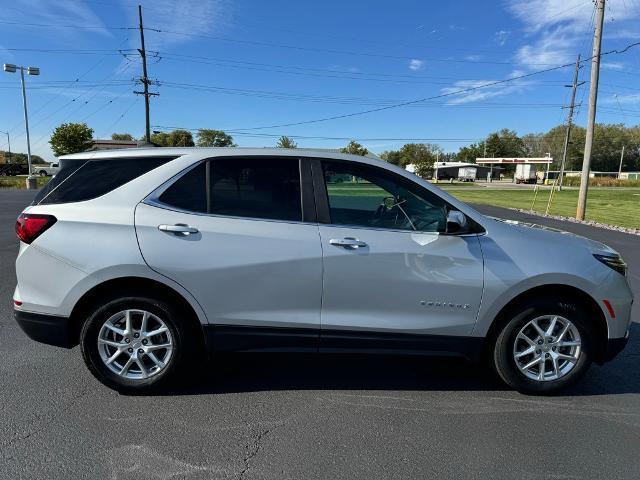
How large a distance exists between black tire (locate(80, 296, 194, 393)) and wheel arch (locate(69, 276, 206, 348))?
0.05 metres

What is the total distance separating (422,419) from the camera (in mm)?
3082

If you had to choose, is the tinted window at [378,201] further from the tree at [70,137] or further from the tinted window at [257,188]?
the tree at [70,137]

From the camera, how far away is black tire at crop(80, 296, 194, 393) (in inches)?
126

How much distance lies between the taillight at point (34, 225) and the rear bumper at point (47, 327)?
552 millimetres

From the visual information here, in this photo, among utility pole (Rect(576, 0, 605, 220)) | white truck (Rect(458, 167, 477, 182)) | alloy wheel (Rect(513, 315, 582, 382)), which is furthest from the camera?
white truck (Rect(458, 167, 477, 182))

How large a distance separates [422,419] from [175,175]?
2.45 meters

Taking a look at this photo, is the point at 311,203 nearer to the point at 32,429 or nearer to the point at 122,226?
the point at 122,226

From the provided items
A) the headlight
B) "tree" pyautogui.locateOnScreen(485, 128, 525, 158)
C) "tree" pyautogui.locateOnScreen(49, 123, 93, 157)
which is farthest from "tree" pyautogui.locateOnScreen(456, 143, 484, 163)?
the headlight

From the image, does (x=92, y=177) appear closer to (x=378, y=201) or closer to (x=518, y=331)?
(x=378, y=201)

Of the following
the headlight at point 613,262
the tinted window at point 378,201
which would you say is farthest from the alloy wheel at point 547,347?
the tinted window at point 378,201

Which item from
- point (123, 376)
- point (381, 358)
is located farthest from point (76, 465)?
point (381, 358)

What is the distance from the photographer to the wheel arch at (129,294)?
320 centimetres

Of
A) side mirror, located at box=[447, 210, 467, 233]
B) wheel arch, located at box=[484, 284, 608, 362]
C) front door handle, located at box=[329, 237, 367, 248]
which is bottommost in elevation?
wheel arch, located at box=[484, 284, 608, 362]

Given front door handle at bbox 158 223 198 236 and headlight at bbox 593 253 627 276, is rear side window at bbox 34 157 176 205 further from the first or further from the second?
headlight at bbox 593 253 627 276
